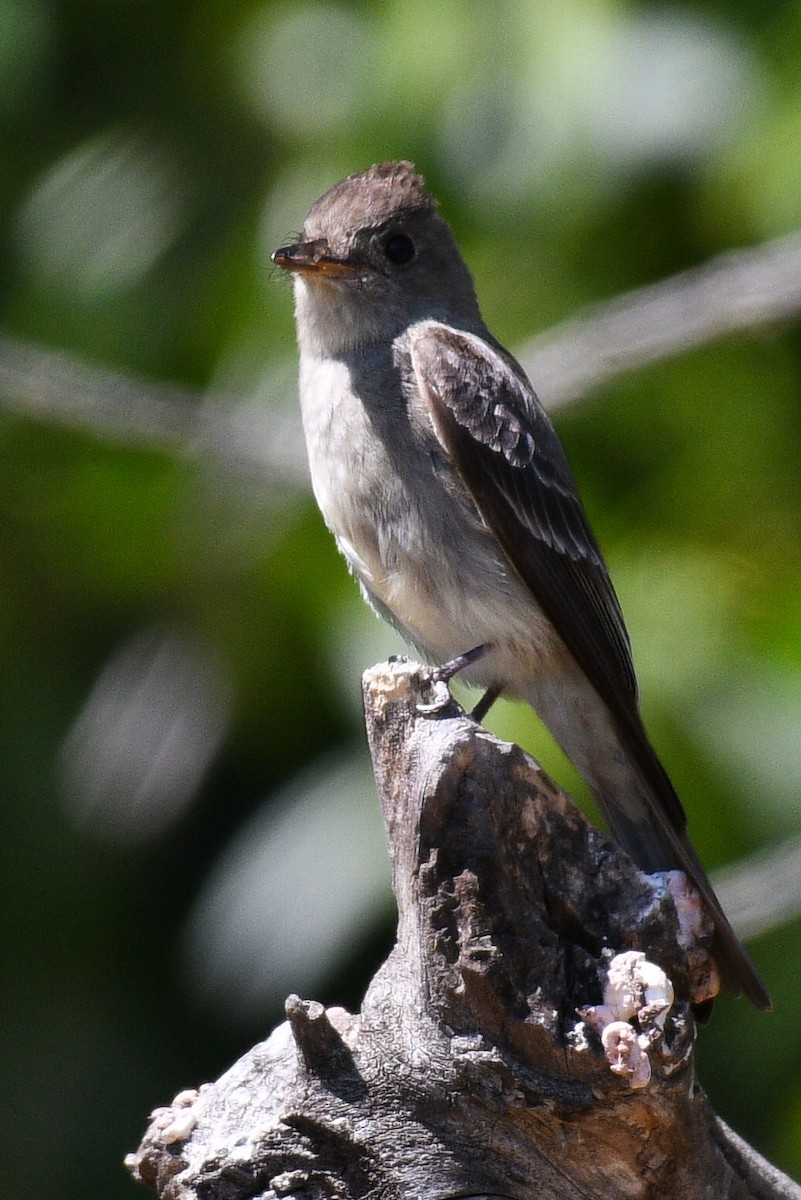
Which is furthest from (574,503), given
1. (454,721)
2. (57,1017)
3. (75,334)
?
(57,1017)

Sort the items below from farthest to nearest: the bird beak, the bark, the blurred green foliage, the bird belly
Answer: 1. the blurred green foliage
2. the bird beak
3. the bird belly
4. the bark

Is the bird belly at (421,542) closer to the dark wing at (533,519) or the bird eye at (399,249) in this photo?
the dark wing at (533,519)

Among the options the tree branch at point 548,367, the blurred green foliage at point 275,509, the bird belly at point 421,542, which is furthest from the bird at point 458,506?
the blurred green foliage at point 275,509

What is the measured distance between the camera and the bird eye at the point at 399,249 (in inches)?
A: 164

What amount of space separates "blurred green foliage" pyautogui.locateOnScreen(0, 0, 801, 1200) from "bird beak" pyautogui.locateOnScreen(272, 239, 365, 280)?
82 centimetres

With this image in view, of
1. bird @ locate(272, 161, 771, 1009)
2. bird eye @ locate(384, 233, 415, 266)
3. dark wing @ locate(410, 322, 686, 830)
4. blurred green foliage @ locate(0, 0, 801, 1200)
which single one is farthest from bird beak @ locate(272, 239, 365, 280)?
blurred green foliage @ locate(0, 0, 801, 1200)

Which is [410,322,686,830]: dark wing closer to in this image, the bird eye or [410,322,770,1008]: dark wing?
[410,322,770,1008]: dark wing

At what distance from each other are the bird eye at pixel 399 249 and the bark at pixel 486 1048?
1722 millimetres

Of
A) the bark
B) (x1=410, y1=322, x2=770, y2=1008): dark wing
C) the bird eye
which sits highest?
the bird eye

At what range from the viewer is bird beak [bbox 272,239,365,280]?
390 cm

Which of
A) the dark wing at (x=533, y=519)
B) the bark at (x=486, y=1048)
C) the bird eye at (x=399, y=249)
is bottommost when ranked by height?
the bark at (x=486, y=1048)

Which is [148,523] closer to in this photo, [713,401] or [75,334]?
[75,334]

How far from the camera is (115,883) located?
18.8ft

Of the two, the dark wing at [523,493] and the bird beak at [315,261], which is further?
the bird beak at [315,261]
